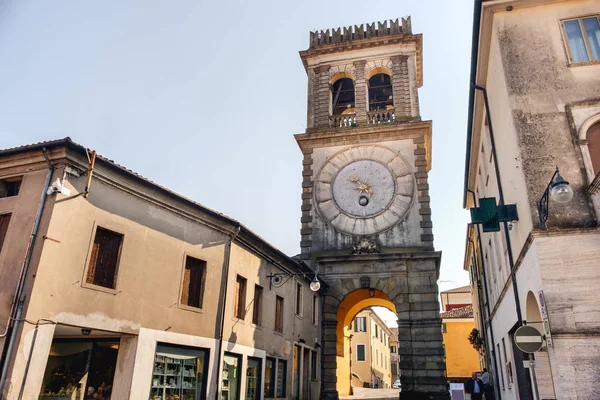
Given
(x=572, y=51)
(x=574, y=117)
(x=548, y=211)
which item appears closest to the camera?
(x=548, y=211)

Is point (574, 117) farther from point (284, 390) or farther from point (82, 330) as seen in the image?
point (284, 390)

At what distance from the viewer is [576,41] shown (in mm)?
11531

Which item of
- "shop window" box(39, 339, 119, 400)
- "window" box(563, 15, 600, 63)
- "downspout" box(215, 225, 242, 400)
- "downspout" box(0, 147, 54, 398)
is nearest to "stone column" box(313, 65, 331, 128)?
"downspout" box(215, 225, 242, 400)

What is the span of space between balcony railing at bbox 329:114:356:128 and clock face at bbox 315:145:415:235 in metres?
1.86

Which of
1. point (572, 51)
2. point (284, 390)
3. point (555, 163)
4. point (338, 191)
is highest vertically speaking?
point (338, 191)

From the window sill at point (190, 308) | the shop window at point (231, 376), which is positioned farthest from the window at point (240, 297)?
the window sill at point (190, 308)

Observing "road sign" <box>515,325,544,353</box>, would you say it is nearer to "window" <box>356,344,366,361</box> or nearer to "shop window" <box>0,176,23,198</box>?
"shop window" <box>0,176,23,198</box>

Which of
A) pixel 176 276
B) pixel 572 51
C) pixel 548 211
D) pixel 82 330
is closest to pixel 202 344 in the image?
pixel 176 276

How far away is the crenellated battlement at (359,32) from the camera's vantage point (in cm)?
2811

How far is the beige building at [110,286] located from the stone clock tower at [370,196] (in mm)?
8388

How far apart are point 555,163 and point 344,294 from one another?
13.5 m

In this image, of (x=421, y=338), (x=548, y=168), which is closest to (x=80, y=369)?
(x=548, y=168)

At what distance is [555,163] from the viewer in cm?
1033

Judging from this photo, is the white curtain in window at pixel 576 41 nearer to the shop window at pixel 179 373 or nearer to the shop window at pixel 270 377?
Answer: the shop window at pixel 179 373
